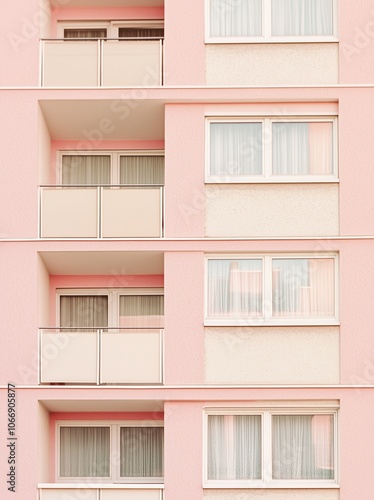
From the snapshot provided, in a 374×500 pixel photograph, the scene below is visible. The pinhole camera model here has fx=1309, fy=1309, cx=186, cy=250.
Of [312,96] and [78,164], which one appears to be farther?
[78,164]

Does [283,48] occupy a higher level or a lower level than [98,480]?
higher

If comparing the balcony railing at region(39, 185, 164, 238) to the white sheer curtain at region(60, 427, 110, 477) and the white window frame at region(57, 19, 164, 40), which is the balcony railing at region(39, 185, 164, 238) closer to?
the white window frame at region(57, 19, 164, 40)

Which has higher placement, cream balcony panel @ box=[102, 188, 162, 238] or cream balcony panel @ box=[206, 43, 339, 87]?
cream balcony panel @ box=[206, 43, 339, 87]

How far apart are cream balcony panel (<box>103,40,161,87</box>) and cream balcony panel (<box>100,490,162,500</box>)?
7.31 metres

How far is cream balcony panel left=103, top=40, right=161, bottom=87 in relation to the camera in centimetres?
2395

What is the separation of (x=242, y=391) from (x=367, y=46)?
6654 millimetres

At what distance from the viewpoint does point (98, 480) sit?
2462 centimetres

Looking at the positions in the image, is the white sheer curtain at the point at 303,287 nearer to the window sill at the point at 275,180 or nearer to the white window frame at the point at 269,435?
the window sill at the point at 275,180

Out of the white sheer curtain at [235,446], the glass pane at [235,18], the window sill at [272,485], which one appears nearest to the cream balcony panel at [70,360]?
the white sheer curtain at [235,446]

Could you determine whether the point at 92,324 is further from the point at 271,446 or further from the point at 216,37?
the point at 216,37

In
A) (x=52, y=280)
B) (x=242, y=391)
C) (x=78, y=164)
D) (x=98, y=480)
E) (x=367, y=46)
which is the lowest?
(x=98, y=480)

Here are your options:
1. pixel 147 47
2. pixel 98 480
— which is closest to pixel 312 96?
pixel 147 47

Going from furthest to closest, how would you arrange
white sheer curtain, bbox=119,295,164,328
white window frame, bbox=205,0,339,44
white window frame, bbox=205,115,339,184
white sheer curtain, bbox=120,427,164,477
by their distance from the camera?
1. white sheer curtain, bbox=119,295,164,328
2. white sheer curtain, bbox=120,427,164,477
3. white window frame, bbox=205,0,339,44
4. white window frame, bbox=205,115,339,184

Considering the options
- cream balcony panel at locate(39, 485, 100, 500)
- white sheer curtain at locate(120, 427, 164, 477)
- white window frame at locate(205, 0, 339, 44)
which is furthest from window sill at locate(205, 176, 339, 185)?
cream balcony panel at locate(39, 485, 100, 500)
